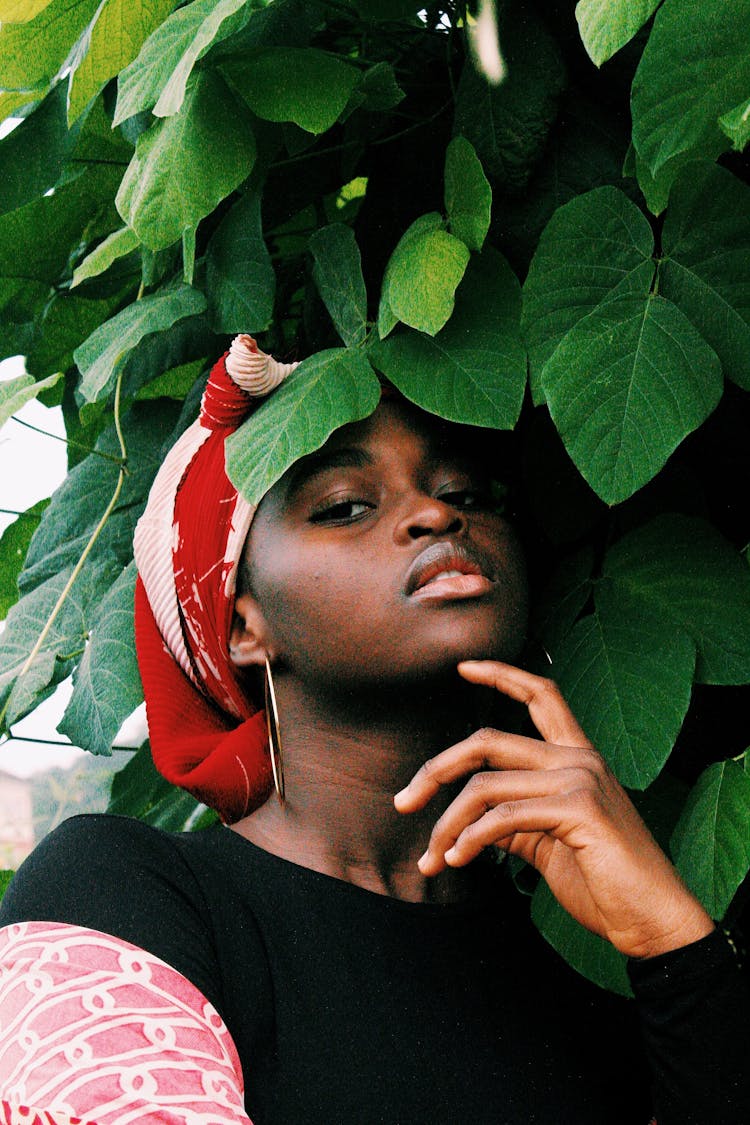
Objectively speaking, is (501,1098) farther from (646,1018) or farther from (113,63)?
(113,63)

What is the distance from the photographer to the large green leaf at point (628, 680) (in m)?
1.08

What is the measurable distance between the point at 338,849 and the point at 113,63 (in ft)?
2.38

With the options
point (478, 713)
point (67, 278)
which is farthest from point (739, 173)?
point (67, 278)

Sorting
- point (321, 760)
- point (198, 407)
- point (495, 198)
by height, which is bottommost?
point (321, 760)

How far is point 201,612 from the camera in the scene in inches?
51.1

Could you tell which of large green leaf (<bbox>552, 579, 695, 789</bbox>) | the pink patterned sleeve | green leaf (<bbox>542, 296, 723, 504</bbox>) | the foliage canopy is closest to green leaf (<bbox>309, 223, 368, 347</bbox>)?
the foliage canopy

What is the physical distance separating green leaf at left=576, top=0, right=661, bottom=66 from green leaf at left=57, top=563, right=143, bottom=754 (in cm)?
75

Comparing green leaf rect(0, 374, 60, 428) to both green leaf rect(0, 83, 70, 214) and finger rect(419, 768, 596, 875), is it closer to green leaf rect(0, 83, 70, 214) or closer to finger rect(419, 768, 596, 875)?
green leaf rect(0, 83, 70, 214)

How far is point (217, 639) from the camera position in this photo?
51.3 inches

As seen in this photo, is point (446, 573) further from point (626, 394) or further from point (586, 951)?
point (586, 951)

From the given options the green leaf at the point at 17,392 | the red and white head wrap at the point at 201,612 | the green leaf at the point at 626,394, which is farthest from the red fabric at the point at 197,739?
the green leaf at the point at 626,394

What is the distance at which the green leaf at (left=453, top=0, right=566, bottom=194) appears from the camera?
1156 millimetres

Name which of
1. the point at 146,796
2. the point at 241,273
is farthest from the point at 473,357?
the point at 146,796

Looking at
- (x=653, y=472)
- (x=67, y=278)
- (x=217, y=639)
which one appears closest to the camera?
(x=653, y=472)
